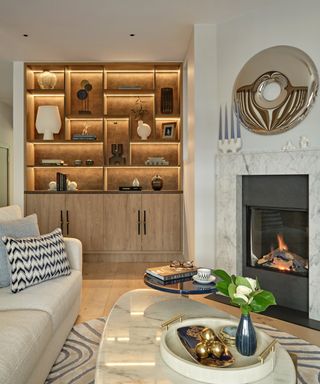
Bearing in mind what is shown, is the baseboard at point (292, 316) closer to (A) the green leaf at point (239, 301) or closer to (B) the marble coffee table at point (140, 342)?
(B) the marble coffee table at point (140, 342)

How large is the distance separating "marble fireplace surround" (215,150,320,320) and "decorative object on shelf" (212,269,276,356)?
1.63 metres

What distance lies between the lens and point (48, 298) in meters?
1.93

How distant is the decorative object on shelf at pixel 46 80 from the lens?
488 centimetres

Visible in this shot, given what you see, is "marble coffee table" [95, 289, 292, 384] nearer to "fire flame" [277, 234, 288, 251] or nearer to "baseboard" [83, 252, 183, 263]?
"fire flame" [277, 234, 288, 251]

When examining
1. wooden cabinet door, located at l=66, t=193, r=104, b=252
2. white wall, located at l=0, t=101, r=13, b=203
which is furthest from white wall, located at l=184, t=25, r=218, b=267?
white wall, located at l=0, t=101, r=13, b=203

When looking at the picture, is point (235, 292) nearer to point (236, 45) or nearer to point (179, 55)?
point (236, 45)

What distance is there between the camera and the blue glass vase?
1294 mm

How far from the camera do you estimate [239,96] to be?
3.21 metres

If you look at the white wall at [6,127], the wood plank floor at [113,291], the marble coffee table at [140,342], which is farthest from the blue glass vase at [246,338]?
the white wall at [6,127]

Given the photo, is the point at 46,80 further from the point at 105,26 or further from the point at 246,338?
the point at 246,338

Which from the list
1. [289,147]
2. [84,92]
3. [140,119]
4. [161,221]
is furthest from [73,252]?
[84,92]

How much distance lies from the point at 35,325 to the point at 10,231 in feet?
2.83

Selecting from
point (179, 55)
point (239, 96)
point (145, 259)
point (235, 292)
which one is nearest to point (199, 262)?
point (145, 259)

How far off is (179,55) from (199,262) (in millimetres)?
2714
